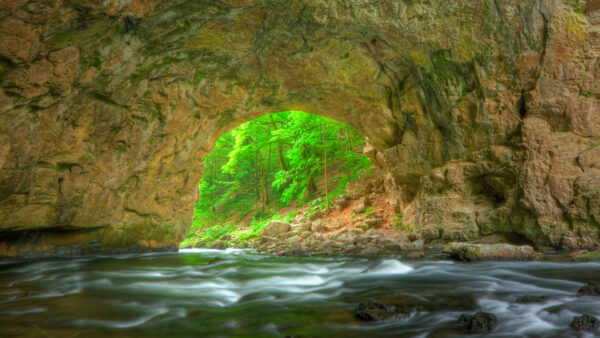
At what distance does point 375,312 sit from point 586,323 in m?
1.58

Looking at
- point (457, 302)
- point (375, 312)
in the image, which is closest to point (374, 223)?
point (457, 302)

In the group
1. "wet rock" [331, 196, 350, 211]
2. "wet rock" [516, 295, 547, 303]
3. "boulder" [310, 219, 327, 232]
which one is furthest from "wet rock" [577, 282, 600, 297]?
"wet rock" [331, 196, 350, 211]

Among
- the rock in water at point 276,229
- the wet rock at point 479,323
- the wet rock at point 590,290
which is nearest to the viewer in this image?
the wet rock at point 479,323

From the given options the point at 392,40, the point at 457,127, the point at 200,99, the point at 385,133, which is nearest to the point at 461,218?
the point at 457,127

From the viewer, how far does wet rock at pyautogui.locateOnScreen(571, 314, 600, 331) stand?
2.57m

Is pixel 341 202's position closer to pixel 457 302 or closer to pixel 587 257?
pixel 587 257

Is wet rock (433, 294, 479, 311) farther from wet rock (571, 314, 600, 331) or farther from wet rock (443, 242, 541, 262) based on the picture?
wet rock (443, 242, 541, 262)

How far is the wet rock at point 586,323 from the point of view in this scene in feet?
8.43

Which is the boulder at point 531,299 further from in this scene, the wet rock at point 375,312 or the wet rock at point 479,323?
the wet rock at point 375,312

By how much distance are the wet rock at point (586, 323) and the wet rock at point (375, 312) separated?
4.46 feet

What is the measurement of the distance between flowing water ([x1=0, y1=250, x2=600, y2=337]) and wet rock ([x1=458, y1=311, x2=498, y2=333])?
8cm

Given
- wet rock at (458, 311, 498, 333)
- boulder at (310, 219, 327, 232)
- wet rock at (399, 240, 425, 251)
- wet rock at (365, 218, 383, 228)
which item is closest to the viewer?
wet rock at (458, 311, 498, 333)

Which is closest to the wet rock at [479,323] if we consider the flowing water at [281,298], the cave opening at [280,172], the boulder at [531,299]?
the flowing water at [281,298]

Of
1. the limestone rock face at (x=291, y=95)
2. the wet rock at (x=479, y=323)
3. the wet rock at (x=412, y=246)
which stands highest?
the limestone rock face at (x=291, y=95)
